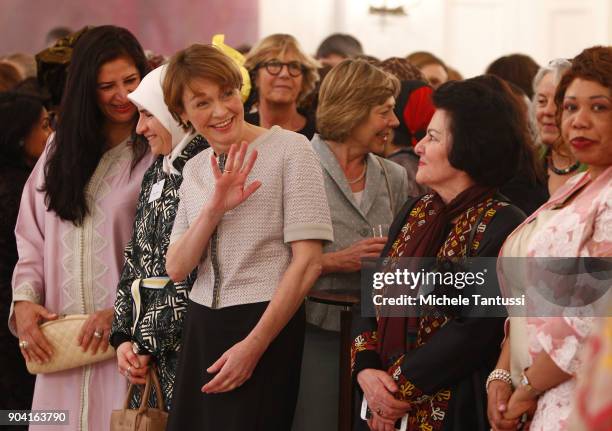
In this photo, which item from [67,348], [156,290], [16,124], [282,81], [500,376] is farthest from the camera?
[282,81]

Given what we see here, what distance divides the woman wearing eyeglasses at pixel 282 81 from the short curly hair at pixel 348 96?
0.70m

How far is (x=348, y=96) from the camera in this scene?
3.64 meters

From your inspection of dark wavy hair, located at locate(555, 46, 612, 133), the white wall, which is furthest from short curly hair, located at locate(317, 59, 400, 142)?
the white wall

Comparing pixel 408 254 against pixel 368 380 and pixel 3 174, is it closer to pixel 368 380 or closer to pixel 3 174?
pixel 368 380

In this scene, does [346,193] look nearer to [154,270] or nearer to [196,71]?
[154,270]

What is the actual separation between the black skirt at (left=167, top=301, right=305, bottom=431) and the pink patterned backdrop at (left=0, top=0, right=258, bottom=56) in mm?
6642

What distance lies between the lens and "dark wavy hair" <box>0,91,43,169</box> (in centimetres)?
401

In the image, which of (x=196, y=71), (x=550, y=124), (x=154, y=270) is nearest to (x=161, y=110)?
(x=196, y=71)

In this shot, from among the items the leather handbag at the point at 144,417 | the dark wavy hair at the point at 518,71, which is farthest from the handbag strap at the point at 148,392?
the dark wavy hair at the point at 518,71

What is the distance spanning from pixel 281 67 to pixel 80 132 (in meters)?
1.38

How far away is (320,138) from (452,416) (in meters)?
1.49

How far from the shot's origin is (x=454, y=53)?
10.0 m

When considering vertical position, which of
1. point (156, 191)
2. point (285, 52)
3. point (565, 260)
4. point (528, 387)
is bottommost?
point (528, 387)

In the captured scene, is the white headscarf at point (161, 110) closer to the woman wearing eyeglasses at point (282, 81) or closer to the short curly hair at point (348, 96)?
the short curly hair at point (348, 96)
